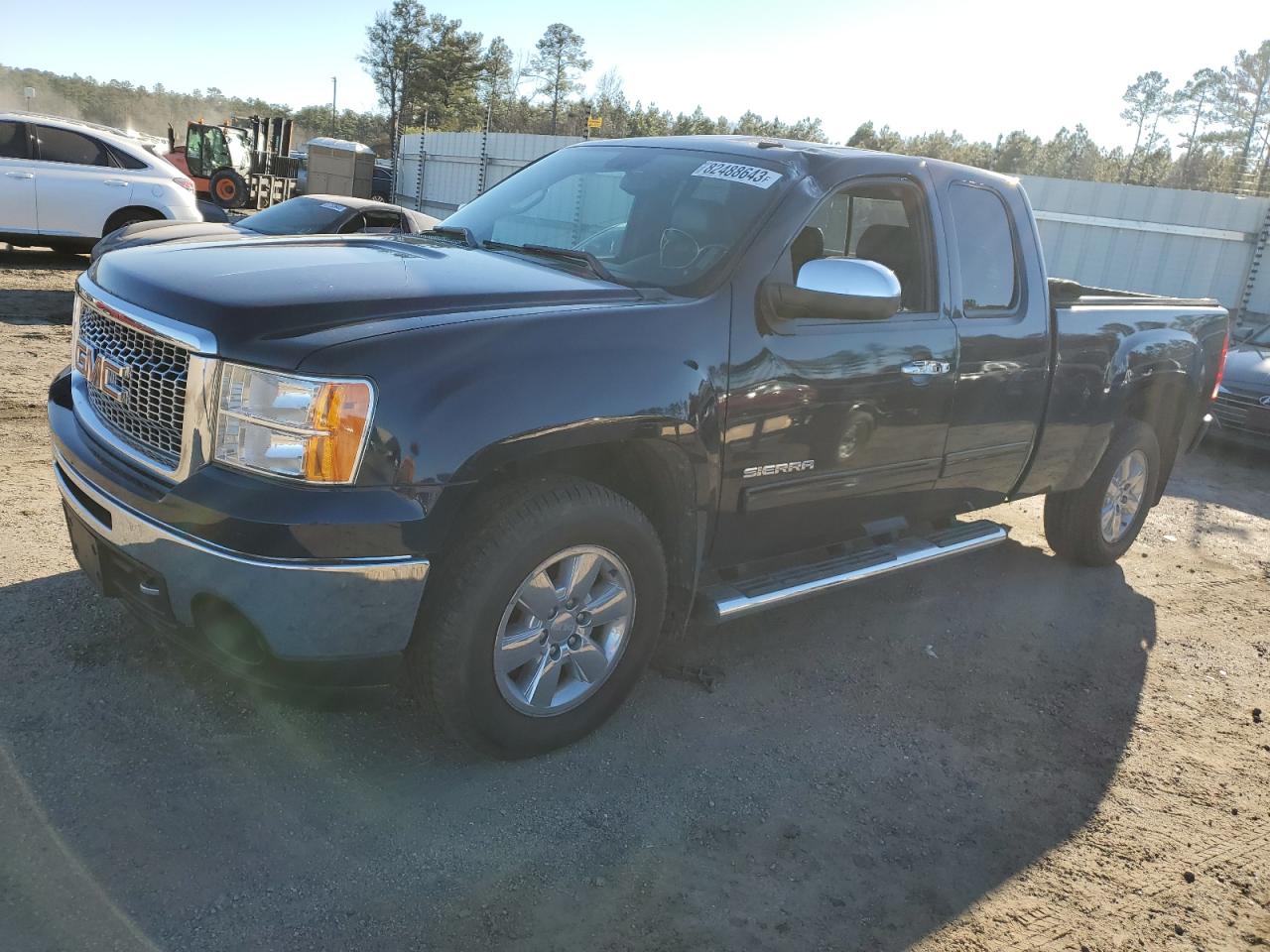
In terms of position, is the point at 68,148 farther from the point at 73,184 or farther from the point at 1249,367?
the point at 1249,367

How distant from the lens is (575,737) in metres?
3.26

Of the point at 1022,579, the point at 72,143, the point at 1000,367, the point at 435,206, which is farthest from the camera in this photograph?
the point at 435,206

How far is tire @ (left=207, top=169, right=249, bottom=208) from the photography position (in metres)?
22.9

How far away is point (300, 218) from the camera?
33.0 feet

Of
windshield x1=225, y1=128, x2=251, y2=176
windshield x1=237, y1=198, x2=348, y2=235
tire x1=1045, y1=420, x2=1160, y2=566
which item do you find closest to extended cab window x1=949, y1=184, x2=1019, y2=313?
tire x1=1045, y1=420, x2=1160, y2=566

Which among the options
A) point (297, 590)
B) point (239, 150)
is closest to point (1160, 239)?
point (297, 590)

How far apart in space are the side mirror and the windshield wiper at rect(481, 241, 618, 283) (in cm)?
58

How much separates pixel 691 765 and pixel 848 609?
173cm

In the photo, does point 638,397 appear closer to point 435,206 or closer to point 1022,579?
point 1022,579

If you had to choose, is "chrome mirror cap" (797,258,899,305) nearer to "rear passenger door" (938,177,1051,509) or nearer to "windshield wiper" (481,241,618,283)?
"windshield wiper" (481,241,618,283)

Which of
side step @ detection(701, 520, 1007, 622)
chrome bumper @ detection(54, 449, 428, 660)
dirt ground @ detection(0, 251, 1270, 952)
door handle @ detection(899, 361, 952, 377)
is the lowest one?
dirt ground @ detection(0, 251, 1270, 952)

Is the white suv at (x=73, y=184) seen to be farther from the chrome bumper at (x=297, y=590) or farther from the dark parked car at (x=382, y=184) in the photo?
the dark parked car at (x=382, y=184)

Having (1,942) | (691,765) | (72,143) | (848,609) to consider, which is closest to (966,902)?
(691,765)

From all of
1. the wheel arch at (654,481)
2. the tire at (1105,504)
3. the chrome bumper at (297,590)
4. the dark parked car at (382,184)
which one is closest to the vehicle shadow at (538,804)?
the chrome bumper at (297,590)
